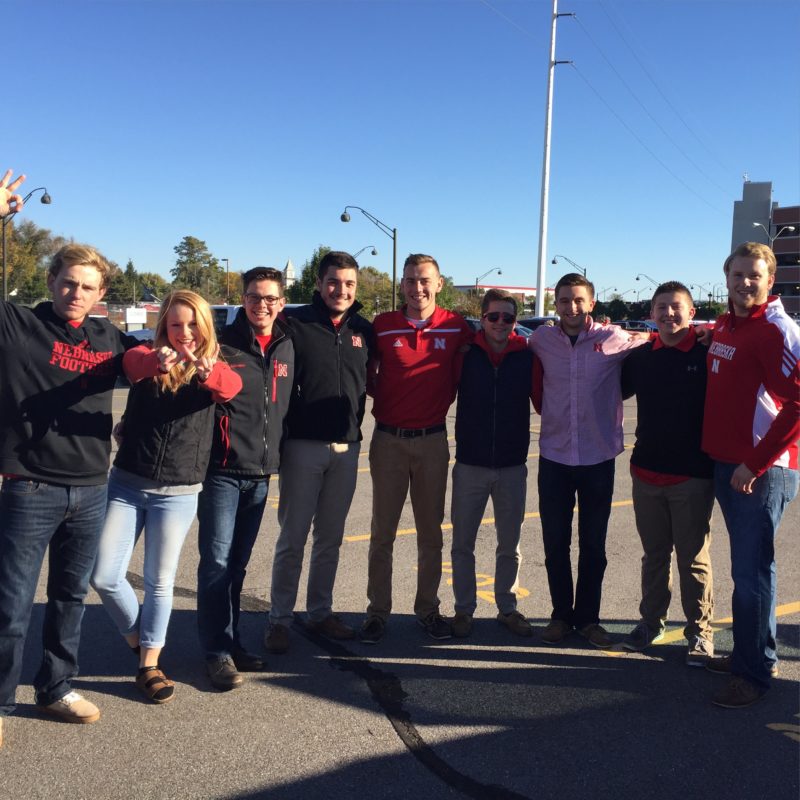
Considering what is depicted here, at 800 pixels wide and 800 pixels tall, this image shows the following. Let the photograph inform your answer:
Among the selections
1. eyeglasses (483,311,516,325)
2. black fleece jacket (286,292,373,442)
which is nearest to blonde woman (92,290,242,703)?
black fleece jacket (286,292,373,442)

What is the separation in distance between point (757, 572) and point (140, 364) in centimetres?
304

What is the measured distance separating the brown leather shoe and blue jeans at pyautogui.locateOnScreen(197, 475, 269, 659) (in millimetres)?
632

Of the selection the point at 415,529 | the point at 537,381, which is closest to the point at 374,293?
the point at 415,529

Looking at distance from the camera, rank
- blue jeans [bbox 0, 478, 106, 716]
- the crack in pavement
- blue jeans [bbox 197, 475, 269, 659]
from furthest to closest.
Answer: blue jeans [bbox 197, 475, 269, 659], blue jeans [bbox 0, 478, 106, 716], the crack in pavement

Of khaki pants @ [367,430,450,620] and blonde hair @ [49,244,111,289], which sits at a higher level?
blonde hair @ [49,244,111,289]

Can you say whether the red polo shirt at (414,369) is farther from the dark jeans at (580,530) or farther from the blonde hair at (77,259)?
the blonde hair at (77,259)

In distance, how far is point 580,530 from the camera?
14.5ft

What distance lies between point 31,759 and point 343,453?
2068 mm

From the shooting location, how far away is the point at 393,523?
14.8 feet

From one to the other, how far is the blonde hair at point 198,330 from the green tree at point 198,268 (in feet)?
301

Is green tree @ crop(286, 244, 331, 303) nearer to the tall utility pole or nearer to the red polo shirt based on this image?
the tall utility pole

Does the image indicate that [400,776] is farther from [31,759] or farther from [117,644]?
[117,644]

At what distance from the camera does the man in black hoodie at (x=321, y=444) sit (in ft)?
13.7

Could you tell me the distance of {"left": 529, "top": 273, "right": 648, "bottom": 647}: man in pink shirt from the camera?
430cm
